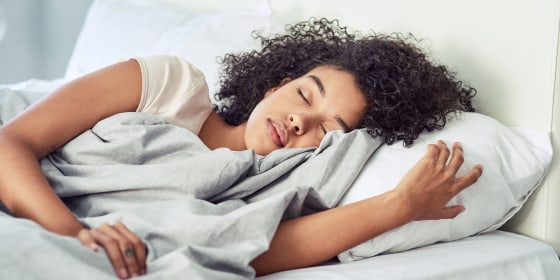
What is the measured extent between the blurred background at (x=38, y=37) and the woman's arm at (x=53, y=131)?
172 centimetres

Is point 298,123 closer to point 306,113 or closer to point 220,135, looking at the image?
point 306,113

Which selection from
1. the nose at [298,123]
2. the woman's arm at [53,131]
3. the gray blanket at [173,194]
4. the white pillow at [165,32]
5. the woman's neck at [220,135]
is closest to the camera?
the gray blanket at [173,194]

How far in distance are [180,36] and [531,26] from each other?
3.05ft

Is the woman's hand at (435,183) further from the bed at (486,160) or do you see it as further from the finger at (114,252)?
the finger at (114,252)

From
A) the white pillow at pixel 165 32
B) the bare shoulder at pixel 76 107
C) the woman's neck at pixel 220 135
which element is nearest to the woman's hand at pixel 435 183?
the woman's neck at pixel 220 135

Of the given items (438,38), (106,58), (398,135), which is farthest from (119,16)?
(398,135)

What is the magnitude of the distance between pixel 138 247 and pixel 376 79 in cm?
58

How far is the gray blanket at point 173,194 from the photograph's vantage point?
0.86 meters

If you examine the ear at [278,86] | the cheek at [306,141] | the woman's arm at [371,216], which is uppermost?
the ear at [278,86]

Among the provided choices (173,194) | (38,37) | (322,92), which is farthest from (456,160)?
(38,37)

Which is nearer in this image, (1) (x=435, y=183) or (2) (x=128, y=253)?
(2) (x=128, y=253)

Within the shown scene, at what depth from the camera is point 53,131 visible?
3.90 feet

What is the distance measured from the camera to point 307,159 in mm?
1250

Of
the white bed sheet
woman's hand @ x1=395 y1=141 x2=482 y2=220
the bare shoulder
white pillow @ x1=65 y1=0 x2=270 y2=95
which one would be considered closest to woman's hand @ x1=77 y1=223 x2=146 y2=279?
the white bed sheet
